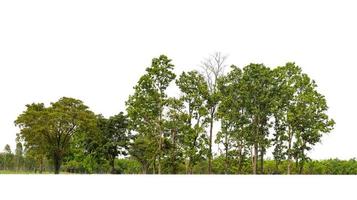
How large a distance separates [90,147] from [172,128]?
1710cm

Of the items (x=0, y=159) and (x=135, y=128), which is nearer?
(x=135, y=128)

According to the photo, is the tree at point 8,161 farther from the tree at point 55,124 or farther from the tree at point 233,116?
the tree at point 233,116

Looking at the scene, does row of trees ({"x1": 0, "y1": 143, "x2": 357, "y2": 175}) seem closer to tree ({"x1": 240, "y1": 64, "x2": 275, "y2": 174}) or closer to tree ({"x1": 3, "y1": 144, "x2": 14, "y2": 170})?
tree ({"x1": 3, "y1": 144, "x2": 14, "y2": 170})

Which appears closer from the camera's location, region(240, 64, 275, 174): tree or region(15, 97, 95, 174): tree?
region(240, 64, 275, 174): tree

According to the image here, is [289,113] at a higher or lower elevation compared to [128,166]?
higher

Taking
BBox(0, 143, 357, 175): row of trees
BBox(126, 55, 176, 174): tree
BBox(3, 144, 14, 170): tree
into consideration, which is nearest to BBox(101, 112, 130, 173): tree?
BBox(0, 143, 357, 175): row of trees

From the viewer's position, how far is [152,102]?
148 ft

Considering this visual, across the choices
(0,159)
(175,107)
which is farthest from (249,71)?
(0,159)

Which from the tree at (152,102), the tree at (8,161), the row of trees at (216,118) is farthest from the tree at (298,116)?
the tree at (8,161)

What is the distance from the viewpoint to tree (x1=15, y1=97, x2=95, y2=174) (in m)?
50.6

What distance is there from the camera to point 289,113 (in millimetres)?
47281

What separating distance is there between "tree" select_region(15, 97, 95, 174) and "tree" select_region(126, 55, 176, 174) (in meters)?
8.29
